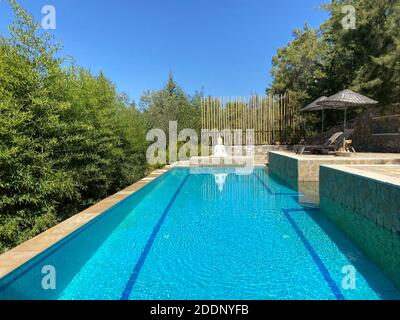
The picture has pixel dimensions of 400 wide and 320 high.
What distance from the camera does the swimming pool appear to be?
259 centimetres

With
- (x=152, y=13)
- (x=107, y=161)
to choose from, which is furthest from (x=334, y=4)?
(x=107, y=161)

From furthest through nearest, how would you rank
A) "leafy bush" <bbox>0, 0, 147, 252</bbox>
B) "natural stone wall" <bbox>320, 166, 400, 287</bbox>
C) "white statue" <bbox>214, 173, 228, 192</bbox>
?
"white statue" <bbox>214, 173, 228, 192</bbox>
"leafy bush" <bbox>0, 0, 147, 252</bbox>
"natural stone wall" <bbox>320, 166, 400, 287</bbox>

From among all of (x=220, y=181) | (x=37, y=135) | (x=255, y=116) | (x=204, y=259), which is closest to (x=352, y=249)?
(x=204, y=259)

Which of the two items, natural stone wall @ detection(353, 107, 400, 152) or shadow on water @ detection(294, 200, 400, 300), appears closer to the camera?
shadow on water @ detection(294, 200, 400, 300)

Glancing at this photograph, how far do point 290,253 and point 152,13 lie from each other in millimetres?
14758

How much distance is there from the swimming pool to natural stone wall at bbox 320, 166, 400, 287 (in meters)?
0.14

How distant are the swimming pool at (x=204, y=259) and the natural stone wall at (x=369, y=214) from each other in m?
0.14

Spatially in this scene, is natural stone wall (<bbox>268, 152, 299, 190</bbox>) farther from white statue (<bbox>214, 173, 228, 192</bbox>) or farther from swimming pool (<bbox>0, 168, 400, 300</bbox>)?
swimming pool (<bbox>0, 168, 400, 300</bbox>)

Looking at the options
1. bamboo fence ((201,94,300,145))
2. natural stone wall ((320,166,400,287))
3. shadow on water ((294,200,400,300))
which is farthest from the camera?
bamboo fence ((201,94,300,145))

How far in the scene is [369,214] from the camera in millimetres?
3230

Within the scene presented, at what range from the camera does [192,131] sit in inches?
659

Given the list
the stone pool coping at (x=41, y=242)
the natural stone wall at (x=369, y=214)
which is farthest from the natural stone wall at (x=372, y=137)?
the stone pool coping at (x=41, y=242)

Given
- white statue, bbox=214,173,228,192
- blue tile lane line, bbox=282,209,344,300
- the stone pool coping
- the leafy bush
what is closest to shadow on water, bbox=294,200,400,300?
blue tile lane line, bbox=282,209,344,300
